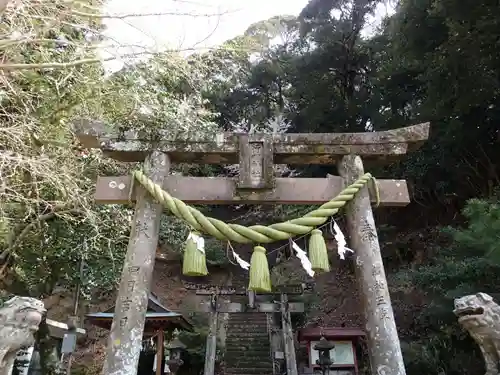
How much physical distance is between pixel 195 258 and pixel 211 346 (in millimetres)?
5943

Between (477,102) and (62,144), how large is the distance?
884cm

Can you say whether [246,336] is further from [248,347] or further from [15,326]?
[15,326]

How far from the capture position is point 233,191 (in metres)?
3.79

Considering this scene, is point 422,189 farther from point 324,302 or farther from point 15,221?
point 15,221

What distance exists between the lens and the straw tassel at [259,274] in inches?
133

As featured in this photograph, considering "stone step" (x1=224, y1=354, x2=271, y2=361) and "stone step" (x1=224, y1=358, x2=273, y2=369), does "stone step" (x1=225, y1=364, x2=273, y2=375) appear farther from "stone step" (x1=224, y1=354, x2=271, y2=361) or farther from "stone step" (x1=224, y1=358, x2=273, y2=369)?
"stone step" (x1=224, y1=354, x2=271, y2=361)

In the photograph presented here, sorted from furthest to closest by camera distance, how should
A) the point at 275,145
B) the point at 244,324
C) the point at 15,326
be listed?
1. the point at 244,324
2. the point at 275,145
3. the point at 15,326

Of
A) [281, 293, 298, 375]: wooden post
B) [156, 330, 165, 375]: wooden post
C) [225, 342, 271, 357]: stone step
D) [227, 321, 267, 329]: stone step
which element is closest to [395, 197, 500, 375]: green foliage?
[281, 293, 298, 375]: wooden post

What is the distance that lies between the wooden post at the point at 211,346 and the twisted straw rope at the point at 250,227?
5.86 metres

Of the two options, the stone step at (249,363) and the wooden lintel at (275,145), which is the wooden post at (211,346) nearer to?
the stone step at (249,363)

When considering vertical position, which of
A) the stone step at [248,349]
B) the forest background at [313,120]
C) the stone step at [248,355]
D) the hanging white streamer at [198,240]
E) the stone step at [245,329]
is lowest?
the hanging white streamer at [198,240]

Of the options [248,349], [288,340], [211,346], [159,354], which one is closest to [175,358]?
[159,354]

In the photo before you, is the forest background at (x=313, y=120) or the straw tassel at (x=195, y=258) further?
the forest background at (x=313, y=120)

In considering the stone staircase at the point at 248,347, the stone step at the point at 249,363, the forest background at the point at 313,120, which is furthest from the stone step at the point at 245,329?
the forest background at the point at 313,120
